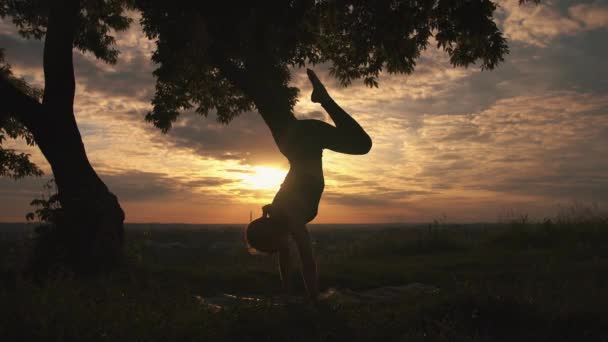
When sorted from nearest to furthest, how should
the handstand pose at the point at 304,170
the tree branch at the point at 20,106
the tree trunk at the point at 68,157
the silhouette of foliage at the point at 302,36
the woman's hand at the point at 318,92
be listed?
the handstand pose at the point at 304,170 < the woman's hand at the point at 318,92 < the silhouette of foliage at the point at 302,36 < the tree trunk at the point at 68,157 < the tree branch at the point at 20,106

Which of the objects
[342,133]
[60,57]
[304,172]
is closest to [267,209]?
[304,172]

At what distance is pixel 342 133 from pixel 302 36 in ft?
20.3

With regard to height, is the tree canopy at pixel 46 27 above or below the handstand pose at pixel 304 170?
above

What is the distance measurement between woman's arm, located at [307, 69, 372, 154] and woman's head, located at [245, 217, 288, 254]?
1243 mm

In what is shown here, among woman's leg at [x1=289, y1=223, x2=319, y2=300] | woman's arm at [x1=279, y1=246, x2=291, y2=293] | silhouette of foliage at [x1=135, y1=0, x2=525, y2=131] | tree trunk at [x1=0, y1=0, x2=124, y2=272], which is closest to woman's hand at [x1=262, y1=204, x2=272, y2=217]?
woman's leg at [x1=289, y1=223, x2=319, y2=300]

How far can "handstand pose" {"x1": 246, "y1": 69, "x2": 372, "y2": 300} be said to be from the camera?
5551mm

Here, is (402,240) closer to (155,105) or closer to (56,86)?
(155,105)

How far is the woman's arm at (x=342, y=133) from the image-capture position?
19.3 ft

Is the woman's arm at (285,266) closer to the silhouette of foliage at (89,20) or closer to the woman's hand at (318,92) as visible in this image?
the woman's hand at (318,92)

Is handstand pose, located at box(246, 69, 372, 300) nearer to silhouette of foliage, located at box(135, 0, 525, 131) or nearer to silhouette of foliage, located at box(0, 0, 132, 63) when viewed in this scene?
silhouette of foliage, located at box(135, 0, 525, 131)

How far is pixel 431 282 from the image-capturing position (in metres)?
10.2

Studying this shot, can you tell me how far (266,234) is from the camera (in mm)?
5457

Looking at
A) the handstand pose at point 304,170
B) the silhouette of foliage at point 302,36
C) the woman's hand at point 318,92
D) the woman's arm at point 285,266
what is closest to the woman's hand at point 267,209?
the handstand pose at point 304,170

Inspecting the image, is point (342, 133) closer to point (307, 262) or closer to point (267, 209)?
point (267, 209)
